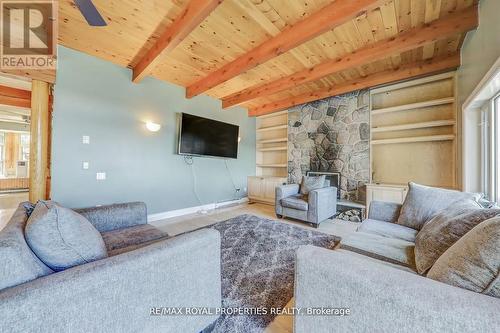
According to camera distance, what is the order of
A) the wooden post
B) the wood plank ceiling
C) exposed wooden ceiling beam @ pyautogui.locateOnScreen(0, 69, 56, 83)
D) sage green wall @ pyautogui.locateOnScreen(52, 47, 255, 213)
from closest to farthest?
1. the wood plank ceiling
2. exposed wooden ceiling beam @ pyautogui.locateOnScreen(0, 69, 56, 83)
3. the wooden post
4. sage green wall @ pyautogui.locateOnScreen(52, 47, 255, 213)

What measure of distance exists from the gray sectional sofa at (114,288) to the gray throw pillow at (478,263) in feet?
3.57

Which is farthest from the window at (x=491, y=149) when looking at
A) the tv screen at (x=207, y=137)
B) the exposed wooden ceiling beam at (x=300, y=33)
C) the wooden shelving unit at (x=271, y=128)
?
the tv screen at (x=207, y=137)

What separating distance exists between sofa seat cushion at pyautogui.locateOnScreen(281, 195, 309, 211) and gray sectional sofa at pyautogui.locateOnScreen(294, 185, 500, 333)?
2302 mm

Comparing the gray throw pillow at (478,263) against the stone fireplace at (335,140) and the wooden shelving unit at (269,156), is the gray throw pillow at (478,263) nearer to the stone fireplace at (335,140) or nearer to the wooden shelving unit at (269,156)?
the stone fireplace at (335,140)

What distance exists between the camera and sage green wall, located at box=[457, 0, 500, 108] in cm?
159

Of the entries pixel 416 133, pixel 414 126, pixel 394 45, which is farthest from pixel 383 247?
pixel 416 133

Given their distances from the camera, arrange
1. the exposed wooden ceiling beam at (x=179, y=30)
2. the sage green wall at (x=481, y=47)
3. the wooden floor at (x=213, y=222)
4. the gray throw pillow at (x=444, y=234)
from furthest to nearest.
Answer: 1. the wooden floor at (x=213, y=222)
2. the exposed wooden ceiling beam at (x=179, y=30)
3. the sage green wall at (x=481, y=47)
4. the gray throw pillow at (x=444, y=234)

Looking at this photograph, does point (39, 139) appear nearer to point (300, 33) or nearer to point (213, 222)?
point (213, 222)

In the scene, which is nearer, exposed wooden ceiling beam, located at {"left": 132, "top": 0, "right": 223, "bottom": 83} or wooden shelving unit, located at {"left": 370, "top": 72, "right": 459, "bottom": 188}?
exposed wooden ceiling beam, located at {"left": 132, "top": 0, "right": 223, "bottom": 83}

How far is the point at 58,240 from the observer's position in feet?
2.84

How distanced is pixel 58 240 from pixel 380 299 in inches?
54.8

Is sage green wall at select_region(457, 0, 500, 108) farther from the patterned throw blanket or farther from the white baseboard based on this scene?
the white baseboard

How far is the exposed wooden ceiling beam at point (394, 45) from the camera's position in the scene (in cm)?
204

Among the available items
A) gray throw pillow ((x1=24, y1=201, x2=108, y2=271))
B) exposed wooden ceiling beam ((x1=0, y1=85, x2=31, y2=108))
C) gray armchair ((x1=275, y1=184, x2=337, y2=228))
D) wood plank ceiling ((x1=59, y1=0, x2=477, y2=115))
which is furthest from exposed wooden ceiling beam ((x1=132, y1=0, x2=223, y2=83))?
exposed wooden ceiling beam ((x1=0, y1=85, x2=31, y2=108))
